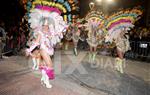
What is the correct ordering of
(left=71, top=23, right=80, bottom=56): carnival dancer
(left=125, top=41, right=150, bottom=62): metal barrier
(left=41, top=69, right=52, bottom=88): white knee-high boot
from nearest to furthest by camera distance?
(left=41, top=69, right=52, bottom=88): white knee-high boot < (left=125, top=41, right=150, bottom=62): metal barrier < (left=71, top=23, right=80, bottom=56): carnival dancer

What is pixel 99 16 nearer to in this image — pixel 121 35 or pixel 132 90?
pixel 121 35

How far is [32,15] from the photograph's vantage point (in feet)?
→ 24.4

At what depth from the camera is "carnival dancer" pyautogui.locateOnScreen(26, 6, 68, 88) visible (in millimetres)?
6879

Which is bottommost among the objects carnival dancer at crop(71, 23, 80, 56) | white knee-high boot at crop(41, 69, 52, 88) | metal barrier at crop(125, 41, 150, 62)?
white knee-high boot at crop(41, 69, 52, 88)

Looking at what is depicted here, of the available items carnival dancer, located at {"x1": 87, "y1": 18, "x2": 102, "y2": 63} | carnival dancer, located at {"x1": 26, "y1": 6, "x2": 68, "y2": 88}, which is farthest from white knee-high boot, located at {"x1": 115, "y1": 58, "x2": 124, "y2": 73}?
carnival dancer, located at {"x1": 26, "y1": 6, "x2": 68, "y2": 88}

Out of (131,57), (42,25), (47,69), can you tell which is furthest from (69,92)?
(131,57)

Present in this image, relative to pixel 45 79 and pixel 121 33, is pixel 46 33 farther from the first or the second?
pixel 121 33

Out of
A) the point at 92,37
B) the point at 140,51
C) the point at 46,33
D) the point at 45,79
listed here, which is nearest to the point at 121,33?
the point at 92,37

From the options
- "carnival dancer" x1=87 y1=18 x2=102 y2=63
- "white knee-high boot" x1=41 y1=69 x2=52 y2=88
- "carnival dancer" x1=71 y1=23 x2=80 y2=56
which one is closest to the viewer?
"white knee-high boot" x1=41 y1=69 x2=52 y2=88

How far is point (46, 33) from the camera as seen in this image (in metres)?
7.19

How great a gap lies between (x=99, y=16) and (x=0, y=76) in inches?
320

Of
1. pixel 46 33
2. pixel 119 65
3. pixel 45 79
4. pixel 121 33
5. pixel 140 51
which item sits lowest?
pixel 45 79

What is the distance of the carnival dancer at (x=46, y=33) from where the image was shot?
22.6ft

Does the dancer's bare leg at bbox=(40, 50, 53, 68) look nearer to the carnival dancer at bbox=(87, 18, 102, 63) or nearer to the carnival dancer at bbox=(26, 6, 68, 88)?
the carnival dancer at bbox=(26, 6, 68, 88)
